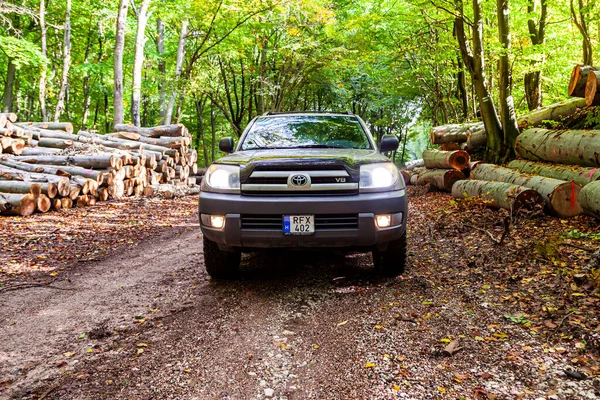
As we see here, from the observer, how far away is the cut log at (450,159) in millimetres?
11438

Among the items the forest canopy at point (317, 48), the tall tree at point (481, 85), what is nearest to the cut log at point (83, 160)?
the forest canopy at point (317, 48)

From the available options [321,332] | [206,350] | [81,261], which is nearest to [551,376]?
[321,332]

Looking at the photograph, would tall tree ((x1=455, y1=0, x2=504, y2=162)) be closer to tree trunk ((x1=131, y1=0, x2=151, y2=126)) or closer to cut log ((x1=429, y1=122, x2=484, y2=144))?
cut log ((x1=429, y1=122, x2=484, y2=144))

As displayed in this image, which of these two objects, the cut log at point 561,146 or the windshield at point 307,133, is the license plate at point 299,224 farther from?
the cut log at point 561,146

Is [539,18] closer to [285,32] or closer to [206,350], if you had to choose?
[285,32]

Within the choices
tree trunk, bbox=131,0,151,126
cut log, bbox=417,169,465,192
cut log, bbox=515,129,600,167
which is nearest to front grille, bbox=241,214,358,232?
cut log, bbox=515,129,600,167

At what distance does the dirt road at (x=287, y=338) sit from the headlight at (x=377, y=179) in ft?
3.38

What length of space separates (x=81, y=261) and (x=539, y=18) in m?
16.0

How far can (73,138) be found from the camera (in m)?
12.7

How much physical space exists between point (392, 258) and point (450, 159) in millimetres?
A: 8144

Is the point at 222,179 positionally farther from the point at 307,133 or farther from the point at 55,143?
the point at 55,143

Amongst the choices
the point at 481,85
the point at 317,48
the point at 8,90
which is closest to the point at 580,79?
the point at 481,85

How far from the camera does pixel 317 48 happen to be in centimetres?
1916

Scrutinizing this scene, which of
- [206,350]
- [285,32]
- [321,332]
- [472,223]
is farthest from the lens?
[285,32]
